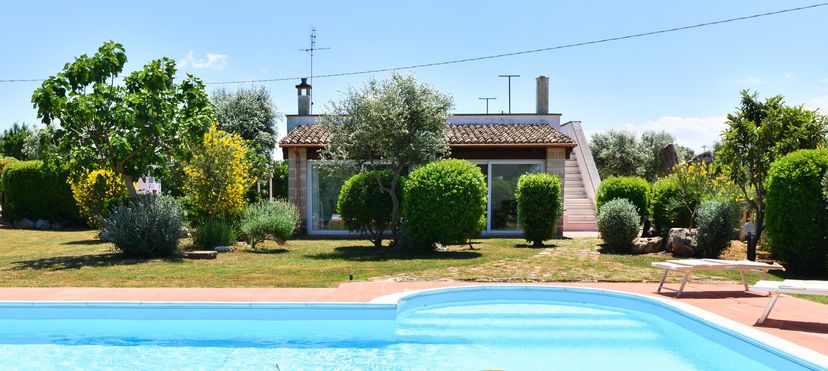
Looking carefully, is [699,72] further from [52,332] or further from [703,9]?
[52,332]

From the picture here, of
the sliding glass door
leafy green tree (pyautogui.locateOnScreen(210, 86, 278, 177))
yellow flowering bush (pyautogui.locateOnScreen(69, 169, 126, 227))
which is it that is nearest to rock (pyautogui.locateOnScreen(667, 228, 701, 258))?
the sliding glass door

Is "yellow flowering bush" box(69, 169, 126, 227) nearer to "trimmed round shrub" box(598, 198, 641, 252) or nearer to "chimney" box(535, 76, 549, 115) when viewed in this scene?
"trimmed round shrub" box(598, 198, 641, 252)

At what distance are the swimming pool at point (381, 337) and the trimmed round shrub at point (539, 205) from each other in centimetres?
714

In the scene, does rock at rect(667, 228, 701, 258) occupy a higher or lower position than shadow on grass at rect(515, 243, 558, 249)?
higher

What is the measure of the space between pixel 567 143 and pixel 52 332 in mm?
15278

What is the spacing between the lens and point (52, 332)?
732 centimetres

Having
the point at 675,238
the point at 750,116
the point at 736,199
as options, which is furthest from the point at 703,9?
the point at 675,238

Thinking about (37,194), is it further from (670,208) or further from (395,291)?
(670,208)

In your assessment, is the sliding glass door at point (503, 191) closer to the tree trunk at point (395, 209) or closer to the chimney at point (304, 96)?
the tree trunk at point (395, 209)

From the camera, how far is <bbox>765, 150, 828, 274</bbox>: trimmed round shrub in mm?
10539

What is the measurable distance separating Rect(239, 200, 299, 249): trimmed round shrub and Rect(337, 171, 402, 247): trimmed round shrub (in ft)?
5.09

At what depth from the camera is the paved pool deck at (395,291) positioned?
282 inches

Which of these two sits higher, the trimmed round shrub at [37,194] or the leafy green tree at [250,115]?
the leafy green tree at [250,115]

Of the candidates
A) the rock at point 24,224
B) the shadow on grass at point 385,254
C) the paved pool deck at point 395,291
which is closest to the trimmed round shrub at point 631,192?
the shadow on grass at point 385,254
